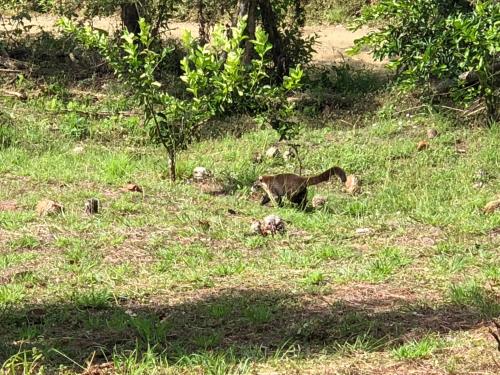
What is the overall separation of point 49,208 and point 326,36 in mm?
9947

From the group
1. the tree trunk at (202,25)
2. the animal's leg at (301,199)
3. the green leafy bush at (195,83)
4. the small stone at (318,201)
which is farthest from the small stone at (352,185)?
the tree trunk at (202,25)

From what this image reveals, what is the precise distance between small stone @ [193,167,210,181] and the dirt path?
15.3 feet

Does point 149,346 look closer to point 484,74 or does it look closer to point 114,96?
point 484,74

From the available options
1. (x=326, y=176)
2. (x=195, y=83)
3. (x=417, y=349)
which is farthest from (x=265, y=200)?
(x=417, y=349)

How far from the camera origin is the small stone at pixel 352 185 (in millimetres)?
7325

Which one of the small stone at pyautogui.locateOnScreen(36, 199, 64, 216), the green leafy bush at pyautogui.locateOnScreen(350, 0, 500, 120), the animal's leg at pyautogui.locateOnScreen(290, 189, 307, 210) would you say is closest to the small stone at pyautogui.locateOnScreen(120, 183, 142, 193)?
the small stone at pyautogui.locateOnScreen(36, 199, 64, 216)

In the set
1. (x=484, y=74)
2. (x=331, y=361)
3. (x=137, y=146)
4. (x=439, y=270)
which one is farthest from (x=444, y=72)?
(x=331, y=361)

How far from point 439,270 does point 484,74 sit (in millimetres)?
3795

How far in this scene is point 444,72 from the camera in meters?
8.48

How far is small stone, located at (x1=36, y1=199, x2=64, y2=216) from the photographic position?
6.25 m

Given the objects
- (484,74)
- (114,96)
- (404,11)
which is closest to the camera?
(484,74)

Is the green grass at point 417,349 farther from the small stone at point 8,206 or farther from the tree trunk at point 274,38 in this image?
the tree trunk at point 274,38

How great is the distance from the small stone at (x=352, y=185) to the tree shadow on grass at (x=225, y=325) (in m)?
2.82

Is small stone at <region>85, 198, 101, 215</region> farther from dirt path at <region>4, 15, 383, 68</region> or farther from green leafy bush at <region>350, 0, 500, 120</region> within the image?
dirt path at <region>4, 15, 383, 68</region>
